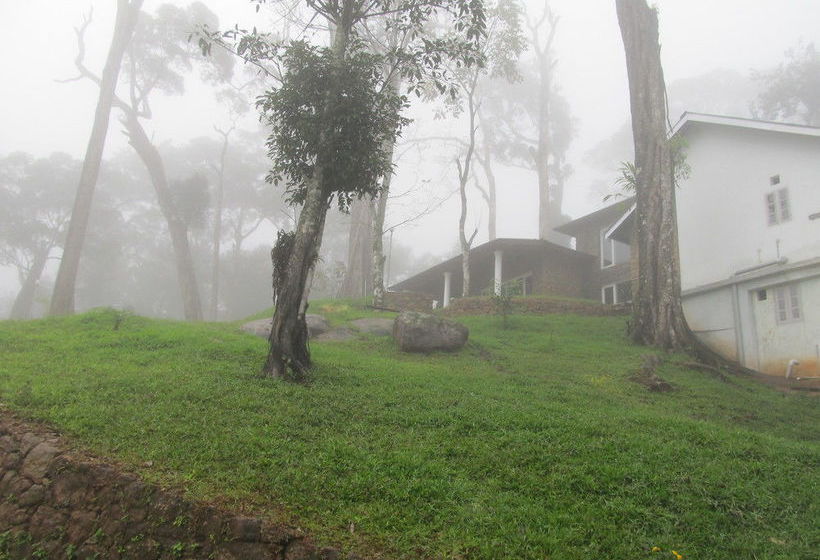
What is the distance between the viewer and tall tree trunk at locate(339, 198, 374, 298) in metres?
23.7

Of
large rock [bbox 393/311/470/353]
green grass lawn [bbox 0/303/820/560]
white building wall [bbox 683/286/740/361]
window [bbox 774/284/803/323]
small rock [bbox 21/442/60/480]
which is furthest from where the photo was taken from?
white building wall [bbox 683/286/740/361]

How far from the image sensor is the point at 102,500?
16.0ft

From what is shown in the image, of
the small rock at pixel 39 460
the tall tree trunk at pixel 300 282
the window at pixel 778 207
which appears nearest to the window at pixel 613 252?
the window at pixel 778 207

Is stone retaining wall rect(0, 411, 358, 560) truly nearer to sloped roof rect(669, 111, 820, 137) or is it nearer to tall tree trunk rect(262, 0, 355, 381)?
tall tree trunk rect(262, 0, 355, 381)

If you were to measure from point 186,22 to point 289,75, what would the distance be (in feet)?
82.0

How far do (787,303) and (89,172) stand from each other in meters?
20.3

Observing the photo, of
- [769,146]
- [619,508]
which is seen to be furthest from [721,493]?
[769,146]

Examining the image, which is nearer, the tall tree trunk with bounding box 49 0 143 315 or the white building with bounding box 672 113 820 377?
the white building with bounding box 672 113 820 377

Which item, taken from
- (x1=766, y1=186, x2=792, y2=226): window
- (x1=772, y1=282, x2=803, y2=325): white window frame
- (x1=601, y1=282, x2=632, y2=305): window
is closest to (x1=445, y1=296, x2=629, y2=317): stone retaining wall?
(x1=601, y1=282, x2=632, y2=305): window

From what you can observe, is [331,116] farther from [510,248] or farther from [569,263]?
[569,263]

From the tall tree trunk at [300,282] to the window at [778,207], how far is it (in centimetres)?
1085

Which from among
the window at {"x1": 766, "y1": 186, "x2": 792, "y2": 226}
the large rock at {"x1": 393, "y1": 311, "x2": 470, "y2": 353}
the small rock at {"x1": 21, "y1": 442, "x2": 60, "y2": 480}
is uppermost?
the window at {"x1": 766, "y1": 186, "x2": 792, "y2": 226}

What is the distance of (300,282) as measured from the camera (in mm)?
8031

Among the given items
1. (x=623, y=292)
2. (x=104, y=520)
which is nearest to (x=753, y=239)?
(x=623, y=292)
